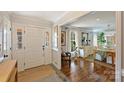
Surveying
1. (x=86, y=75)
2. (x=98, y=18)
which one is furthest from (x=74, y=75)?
(x=98, y=18)

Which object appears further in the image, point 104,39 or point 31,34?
point 104,39

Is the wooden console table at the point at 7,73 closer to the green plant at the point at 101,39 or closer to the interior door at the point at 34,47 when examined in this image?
the interior door at the point at 34,47

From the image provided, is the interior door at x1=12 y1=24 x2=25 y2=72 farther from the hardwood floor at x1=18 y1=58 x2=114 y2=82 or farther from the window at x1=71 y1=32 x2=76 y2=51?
the window at x1=71 y1=32 x2=76 y2=51

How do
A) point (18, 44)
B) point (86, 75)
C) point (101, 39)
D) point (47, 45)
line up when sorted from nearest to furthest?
point (86, 75), point (18, 44), point (47, 45), point (101, 39)

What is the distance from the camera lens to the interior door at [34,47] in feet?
19.2

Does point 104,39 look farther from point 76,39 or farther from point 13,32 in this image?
point 13,32

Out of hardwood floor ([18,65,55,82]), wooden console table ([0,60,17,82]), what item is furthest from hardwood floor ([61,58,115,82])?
wooden console table ([0,60,17,82])

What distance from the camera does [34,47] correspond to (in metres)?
6.23

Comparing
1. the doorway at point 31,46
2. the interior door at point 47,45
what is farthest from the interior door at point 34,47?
the interior door at point 47,45

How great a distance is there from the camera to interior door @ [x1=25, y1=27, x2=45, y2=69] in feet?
19.2

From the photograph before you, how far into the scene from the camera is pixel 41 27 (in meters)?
6.48

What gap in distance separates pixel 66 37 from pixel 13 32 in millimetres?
3995

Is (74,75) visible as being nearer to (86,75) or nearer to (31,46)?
(86,75)
